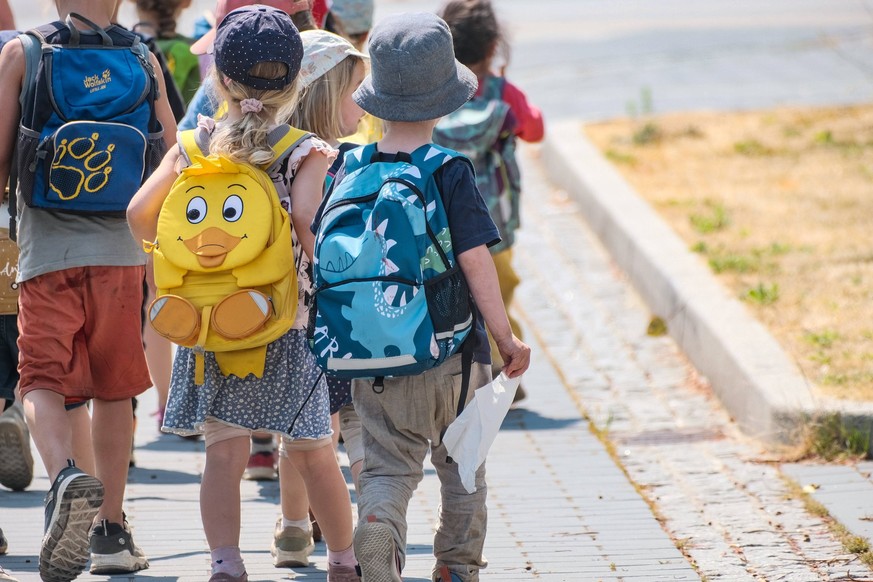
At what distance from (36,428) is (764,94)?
1066 cm

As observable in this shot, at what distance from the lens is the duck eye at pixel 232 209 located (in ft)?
12.6

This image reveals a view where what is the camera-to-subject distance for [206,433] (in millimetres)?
4090

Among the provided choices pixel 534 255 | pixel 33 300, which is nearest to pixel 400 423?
pixel 33 300

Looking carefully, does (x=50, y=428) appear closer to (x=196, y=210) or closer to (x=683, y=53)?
(x=196, y=210)

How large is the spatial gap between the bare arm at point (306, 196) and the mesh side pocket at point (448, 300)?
0.42 meters

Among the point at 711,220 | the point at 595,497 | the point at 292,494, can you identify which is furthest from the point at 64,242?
the point at 711,220

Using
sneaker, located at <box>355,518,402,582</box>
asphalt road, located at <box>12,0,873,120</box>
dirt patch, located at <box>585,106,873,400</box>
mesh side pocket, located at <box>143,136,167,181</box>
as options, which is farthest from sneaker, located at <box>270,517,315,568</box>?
asphalt road, located at <box>12,0,873,120</box>

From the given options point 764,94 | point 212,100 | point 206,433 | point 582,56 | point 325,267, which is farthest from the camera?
point 582,56

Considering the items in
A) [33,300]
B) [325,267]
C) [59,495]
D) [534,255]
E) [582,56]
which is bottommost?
[582,56]

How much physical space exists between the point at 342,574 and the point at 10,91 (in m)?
1.72

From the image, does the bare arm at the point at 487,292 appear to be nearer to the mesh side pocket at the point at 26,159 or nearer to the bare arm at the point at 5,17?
the mesh side pocket at the point at 26,159

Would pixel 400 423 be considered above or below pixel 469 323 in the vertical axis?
below

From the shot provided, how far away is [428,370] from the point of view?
3.82m

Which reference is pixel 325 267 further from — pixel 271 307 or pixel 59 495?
pixel 59 495
